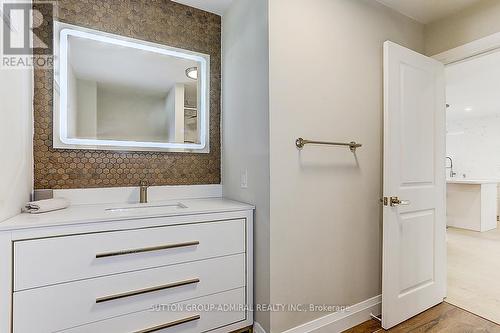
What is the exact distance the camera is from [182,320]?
1466mm

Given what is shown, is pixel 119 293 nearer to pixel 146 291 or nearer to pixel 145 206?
pixel 146 291

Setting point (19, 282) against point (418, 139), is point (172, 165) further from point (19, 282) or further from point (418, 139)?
point (418, 139)

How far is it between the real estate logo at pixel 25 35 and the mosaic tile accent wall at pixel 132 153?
0.12ft

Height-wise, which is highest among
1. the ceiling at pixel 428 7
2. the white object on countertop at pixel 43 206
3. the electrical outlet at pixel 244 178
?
the ceiling at pixel 428 7

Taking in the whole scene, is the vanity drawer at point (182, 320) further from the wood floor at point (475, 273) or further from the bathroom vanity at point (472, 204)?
the bathroom vanity at point (472, 204)

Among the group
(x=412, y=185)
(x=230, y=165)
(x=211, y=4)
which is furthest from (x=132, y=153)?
(x=412, y=185)

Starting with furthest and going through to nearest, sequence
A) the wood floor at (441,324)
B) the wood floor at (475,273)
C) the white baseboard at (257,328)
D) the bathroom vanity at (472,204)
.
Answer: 1. the bathroom vanity at (472,204)
2. the wood floor at (475,273)
3. the wood floor at (441,324)
4. the white baseboard at (257,328)

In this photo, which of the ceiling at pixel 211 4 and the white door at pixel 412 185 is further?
the ceiling at pixel 211 4

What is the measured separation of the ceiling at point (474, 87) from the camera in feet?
10.2

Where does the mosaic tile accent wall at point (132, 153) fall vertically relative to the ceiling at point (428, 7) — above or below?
below

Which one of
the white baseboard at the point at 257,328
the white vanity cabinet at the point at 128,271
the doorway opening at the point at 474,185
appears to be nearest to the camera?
the white vanity cabinet at the point at 128,271

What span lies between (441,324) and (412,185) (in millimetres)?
1040

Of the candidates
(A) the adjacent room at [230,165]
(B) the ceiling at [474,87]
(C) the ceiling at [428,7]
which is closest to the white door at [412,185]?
(A) the adjacent room at [230,165]

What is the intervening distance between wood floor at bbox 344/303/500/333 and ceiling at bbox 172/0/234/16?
2.66m
